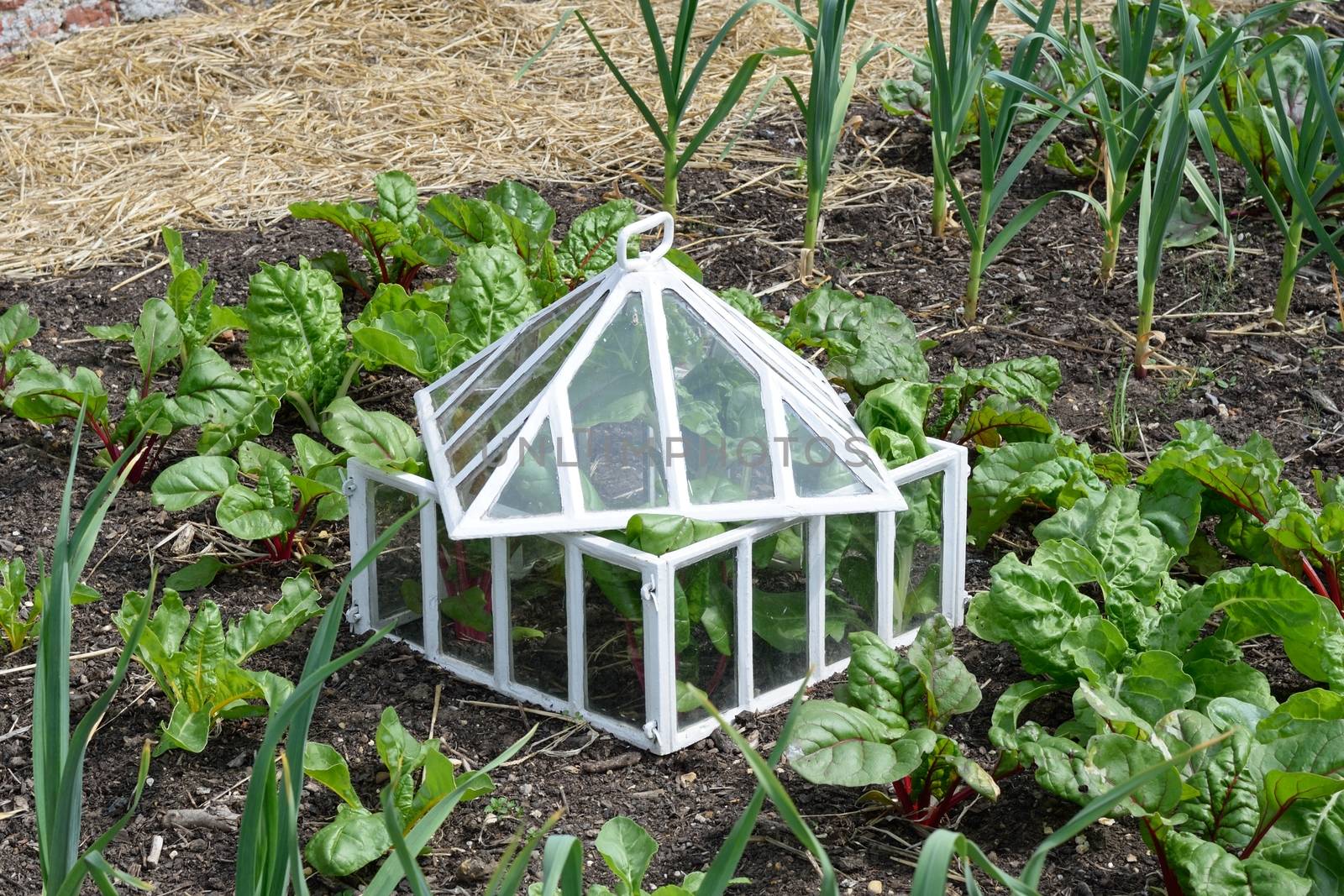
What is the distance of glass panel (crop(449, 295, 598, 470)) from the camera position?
7.47 ft

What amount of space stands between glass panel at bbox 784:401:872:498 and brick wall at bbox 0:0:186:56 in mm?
3847

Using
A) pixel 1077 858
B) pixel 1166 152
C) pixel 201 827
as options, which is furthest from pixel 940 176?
pixel 201 827

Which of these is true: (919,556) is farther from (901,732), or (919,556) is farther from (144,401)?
(144,401)

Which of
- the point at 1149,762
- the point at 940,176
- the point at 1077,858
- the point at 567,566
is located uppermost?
the point at 940,176

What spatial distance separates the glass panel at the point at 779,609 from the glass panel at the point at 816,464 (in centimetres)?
7

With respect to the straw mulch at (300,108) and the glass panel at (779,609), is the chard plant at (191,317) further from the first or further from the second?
the glass panel at (779,609)

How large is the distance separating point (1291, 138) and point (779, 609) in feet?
5.91

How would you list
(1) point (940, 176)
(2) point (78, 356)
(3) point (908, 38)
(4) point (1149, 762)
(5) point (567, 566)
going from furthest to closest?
(3) point (908, 38) < (1) point (940, 176) < (2) point (78, 356) < (5) point (567, 566) < (4) point (1149, 762)

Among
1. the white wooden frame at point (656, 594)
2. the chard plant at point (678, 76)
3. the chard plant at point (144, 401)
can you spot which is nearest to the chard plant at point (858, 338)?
the white wooden frame at point (656, 594)

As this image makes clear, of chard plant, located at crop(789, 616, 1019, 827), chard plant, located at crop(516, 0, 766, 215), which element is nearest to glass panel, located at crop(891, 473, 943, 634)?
chard plant, located at crop(789, 616, 1019, 827)

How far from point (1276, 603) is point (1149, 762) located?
1.39ft

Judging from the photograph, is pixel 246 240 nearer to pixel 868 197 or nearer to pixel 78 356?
pixel 78 356

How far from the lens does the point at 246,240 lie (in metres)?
3.92

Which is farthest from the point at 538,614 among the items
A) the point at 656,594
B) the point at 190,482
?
the point at 190,482
